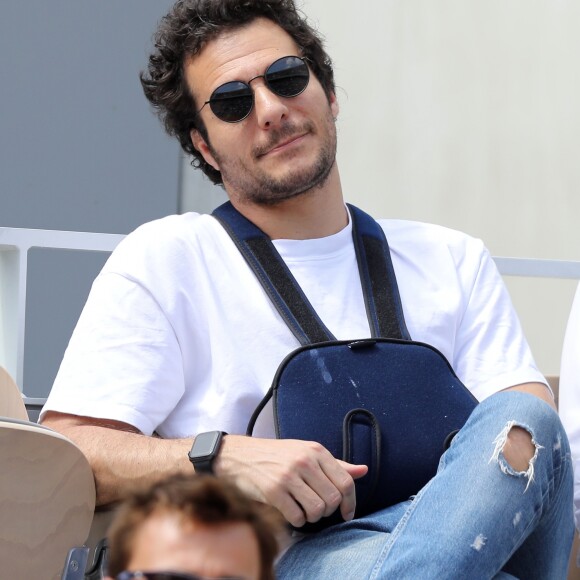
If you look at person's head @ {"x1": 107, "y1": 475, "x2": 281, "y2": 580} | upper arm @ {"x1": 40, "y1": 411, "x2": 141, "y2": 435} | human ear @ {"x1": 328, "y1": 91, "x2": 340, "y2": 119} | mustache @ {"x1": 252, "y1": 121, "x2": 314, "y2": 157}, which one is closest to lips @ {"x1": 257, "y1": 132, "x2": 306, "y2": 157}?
mustache @ {"x1": 252, "y1": 121, "x2": 314, "y2": 157}

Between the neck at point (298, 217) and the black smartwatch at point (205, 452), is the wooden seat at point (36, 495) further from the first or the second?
the neck at point (298, 217)

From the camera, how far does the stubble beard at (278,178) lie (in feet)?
7.92

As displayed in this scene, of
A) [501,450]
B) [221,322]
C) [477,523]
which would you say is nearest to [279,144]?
[221,322]

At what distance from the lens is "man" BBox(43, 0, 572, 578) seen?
170cm

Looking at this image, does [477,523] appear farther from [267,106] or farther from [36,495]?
[267,106]

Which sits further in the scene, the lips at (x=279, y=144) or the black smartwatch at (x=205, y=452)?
the lips at (x=279, y=144)

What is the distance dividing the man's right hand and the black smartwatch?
0.12ft

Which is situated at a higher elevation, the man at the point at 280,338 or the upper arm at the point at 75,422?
the man at the point at 280,338

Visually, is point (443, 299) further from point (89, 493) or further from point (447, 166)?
point (447, 166)

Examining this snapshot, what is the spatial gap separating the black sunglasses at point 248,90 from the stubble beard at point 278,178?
3.2 inches

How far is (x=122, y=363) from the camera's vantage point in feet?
6.77

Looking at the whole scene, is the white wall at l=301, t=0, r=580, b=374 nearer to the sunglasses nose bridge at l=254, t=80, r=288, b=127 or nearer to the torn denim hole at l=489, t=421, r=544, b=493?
the sunglasses nose bridge at l=254, t=80, r=288, b=127

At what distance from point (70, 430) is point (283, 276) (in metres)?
0.51

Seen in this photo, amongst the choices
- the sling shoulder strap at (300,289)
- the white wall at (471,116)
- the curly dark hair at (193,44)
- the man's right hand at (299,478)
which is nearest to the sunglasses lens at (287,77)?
the curly dark hair at (193,44)
